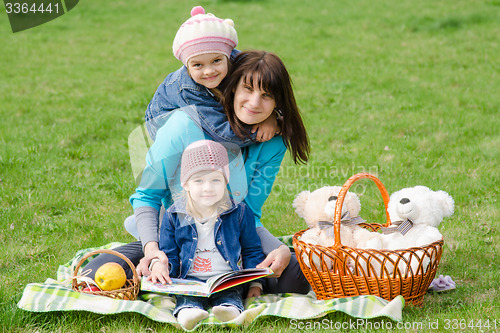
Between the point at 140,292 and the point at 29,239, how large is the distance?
4.13 feet

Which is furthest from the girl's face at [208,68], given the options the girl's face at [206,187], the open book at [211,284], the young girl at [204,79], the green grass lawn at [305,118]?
the green grass lawn at [305,118]

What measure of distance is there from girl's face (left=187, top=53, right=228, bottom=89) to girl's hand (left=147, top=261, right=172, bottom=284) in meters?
0.99

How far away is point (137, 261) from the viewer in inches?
131

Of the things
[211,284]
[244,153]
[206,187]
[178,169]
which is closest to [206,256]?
[211,284]

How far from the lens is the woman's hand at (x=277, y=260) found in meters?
3.12

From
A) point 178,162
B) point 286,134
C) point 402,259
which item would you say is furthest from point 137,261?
point 402,259

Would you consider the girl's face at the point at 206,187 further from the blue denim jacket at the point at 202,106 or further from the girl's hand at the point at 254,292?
the girl's hand at the point at 254,292

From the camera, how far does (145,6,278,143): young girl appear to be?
312cm

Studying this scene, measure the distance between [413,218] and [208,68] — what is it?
1390 mm

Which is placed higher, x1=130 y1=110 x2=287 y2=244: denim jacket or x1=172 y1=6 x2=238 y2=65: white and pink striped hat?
x1=172 y1=6 x2=238 y2=65: white and pink striped hat

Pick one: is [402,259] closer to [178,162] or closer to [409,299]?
[409,299]

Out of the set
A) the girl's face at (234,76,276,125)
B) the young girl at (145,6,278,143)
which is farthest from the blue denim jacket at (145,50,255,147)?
the girl's face at (234,76,276,125)

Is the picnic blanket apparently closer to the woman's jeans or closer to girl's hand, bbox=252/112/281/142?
the woman's jeans

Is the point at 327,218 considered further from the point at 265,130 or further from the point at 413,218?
the point at 265,130
